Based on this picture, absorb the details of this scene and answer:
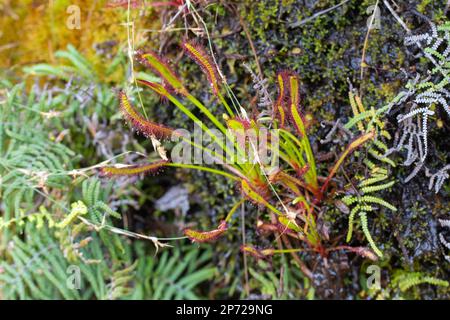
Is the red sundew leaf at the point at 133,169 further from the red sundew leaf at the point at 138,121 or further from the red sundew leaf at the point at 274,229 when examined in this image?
the red sundew leaf at the point at 274,229

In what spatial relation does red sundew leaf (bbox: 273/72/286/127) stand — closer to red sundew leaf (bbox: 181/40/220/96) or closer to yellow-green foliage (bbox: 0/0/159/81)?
Result: red sundew leaf (bbox: 181/40/220/96)

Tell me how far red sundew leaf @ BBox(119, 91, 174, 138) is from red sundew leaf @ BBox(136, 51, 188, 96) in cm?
14

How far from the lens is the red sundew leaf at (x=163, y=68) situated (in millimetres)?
1447

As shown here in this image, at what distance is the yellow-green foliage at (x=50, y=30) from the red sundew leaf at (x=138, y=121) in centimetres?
66

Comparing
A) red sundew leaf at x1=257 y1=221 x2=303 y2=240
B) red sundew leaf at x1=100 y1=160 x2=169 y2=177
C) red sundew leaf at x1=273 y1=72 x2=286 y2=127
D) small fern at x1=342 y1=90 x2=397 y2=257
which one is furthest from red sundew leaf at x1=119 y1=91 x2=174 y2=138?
small fern at x1=342 y1=90 x2=397 y2=257

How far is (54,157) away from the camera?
5.74 feet

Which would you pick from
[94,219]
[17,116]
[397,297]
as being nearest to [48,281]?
[94,219]

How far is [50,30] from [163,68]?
954 mm

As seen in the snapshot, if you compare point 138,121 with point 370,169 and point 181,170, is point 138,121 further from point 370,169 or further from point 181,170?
point 370,169

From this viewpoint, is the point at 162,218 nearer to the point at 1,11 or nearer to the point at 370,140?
the point at 370,140

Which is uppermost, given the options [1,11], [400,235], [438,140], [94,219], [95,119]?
Answer: [1,11]

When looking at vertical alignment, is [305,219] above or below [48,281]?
above
